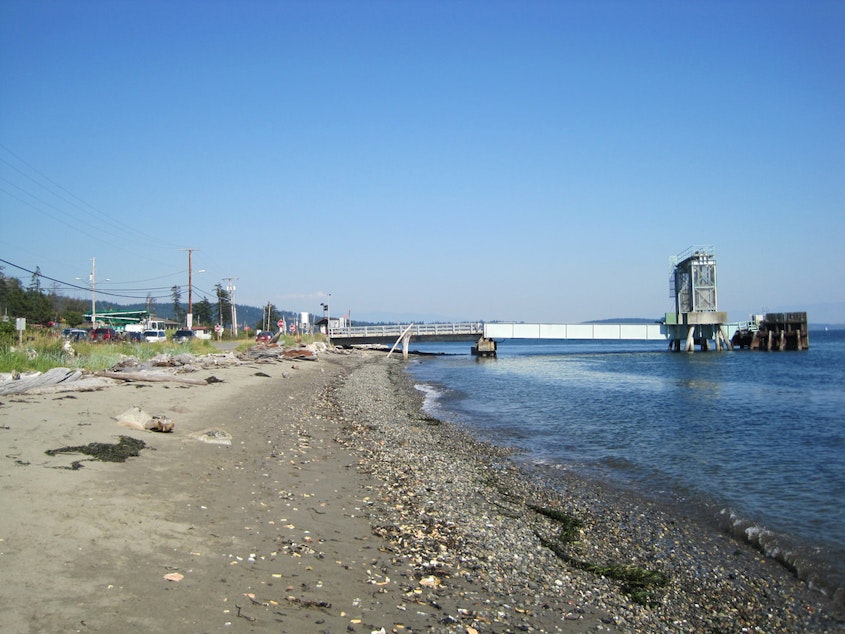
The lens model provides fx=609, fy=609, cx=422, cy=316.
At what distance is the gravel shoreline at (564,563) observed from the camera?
597cm

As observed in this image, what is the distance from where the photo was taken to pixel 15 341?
77.4 feet

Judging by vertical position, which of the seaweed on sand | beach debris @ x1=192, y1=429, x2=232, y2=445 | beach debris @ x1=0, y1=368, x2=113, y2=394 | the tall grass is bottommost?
the seaweed on sand

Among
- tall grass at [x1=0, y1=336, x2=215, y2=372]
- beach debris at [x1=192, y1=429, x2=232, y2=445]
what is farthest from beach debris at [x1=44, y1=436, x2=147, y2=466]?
tall grass at [x1=0, y1=336, x2=215, y2=372]

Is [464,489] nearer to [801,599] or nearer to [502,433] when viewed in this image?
[801,599]

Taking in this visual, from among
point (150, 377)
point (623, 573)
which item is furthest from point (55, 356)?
point (623, 573)

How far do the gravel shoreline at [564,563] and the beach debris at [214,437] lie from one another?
2.75 m

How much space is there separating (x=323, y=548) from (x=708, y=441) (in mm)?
14392

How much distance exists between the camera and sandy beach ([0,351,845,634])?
5039 mm

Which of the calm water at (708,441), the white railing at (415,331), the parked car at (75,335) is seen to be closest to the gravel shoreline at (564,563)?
the calm water at (708,441)

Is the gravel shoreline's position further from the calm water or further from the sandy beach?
the calm water

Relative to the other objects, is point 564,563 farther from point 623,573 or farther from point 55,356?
point 55,356

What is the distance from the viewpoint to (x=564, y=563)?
Result: 24.4ft

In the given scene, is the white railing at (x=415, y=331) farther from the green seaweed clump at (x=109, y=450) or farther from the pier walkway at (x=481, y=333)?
the green seaweed clump at (x=109, y=450)

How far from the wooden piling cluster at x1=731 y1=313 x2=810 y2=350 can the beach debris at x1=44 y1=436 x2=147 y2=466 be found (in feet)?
289
